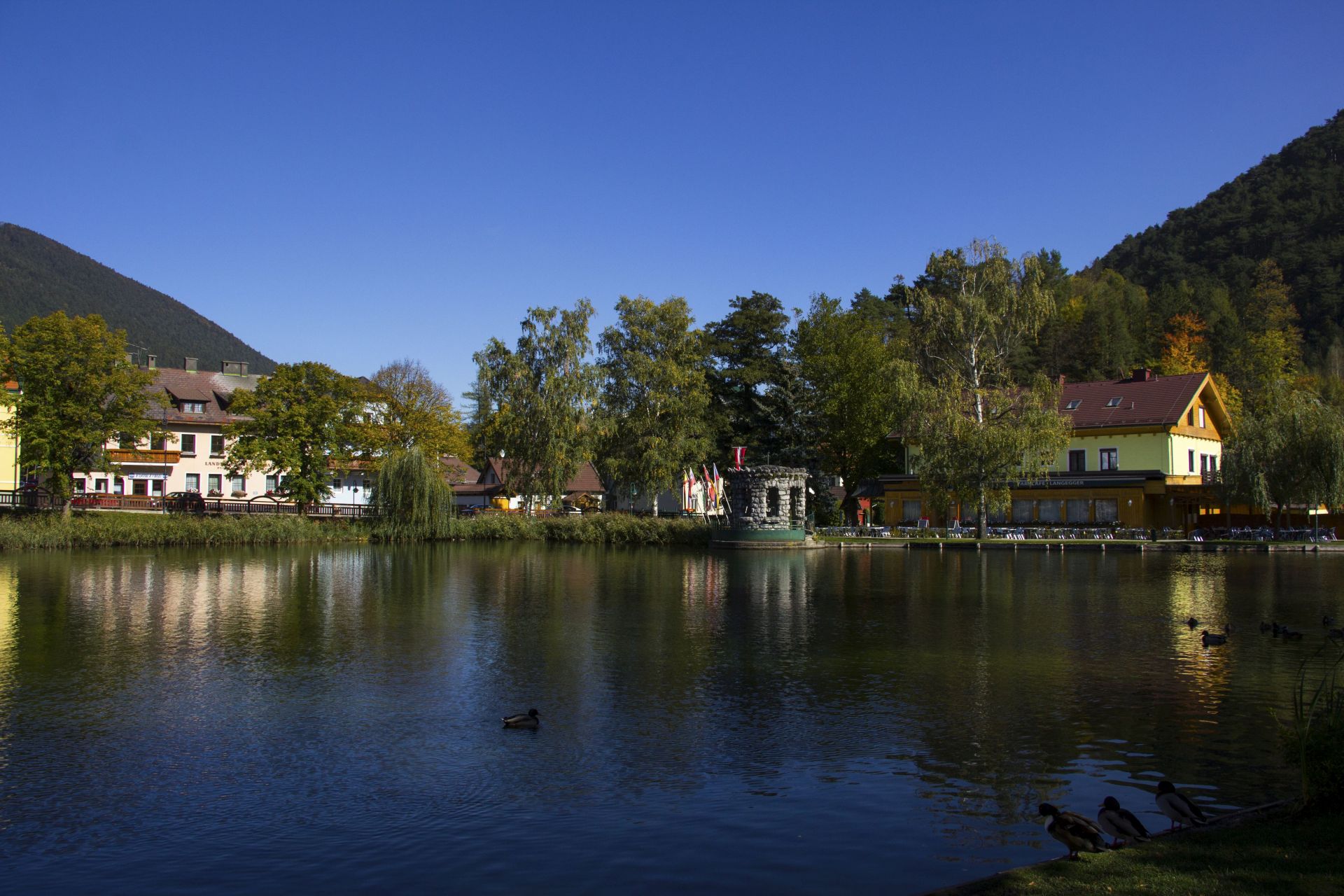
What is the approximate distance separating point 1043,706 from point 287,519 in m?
52.1

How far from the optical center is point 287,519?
194 feet

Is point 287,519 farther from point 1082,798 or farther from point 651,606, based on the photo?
point 1082,798

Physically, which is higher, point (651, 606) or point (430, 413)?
point (430, 413)

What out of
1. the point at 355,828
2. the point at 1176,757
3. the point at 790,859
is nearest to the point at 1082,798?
the point at 1176,757

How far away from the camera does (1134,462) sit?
62188 mm

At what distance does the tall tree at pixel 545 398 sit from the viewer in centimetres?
6706

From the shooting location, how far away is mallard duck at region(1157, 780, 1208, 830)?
31.1ft

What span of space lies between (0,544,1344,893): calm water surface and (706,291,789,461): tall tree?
45086 mm

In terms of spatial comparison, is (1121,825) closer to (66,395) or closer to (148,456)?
(66,395)

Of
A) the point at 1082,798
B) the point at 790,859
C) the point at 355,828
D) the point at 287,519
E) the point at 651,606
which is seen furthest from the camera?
the point at 287,519

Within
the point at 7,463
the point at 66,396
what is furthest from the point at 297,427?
the point at 7,463

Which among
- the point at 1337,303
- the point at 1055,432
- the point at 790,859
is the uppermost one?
the point at 1337,303

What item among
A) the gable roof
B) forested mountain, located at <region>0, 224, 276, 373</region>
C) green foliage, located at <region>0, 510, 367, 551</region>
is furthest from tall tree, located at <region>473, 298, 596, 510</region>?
forested mountain, located at <region>0, 224, 276, 373</region>

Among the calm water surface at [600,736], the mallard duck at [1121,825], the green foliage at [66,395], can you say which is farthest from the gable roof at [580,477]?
the mallard duck at [1121,825]
